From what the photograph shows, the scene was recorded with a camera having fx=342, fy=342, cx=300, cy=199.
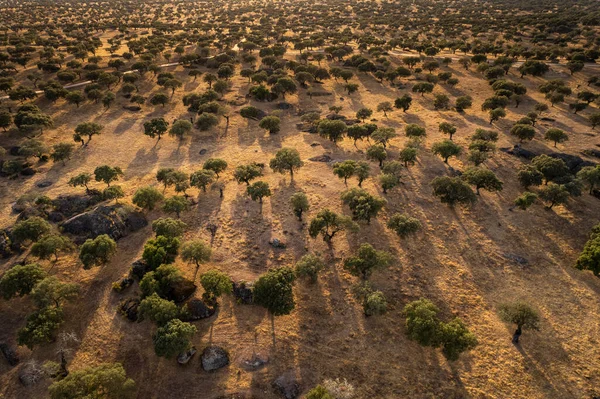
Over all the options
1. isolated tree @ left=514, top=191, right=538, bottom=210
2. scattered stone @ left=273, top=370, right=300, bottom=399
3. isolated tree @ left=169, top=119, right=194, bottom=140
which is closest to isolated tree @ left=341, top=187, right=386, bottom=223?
isolated tree @ left=514, top=191, right=538, bottom=210

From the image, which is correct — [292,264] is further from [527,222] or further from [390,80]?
[390,80]

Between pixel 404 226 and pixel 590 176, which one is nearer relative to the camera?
pixel 404 226

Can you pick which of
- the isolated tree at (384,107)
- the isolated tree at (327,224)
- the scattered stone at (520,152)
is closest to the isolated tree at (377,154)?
the isolated tree at (327,224)

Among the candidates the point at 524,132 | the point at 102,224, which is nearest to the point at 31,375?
the point at 102,224

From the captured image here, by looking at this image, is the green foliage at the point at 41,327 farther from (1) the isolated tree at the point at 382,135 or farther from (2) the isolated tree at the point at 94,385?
(1) the isolated tree at the point at 382,135

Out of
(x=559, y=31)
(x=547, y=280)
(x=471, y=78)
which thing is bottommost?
(x=547, y=280)

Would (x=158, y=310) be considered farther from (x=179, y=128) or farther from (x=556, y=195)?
(x=556, y=195)

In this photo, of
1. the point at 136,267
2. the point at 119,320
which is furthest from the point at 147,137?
the point at 119,320

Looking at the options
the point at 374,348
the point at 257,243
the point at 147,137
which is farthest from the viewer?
the point at 147,137
